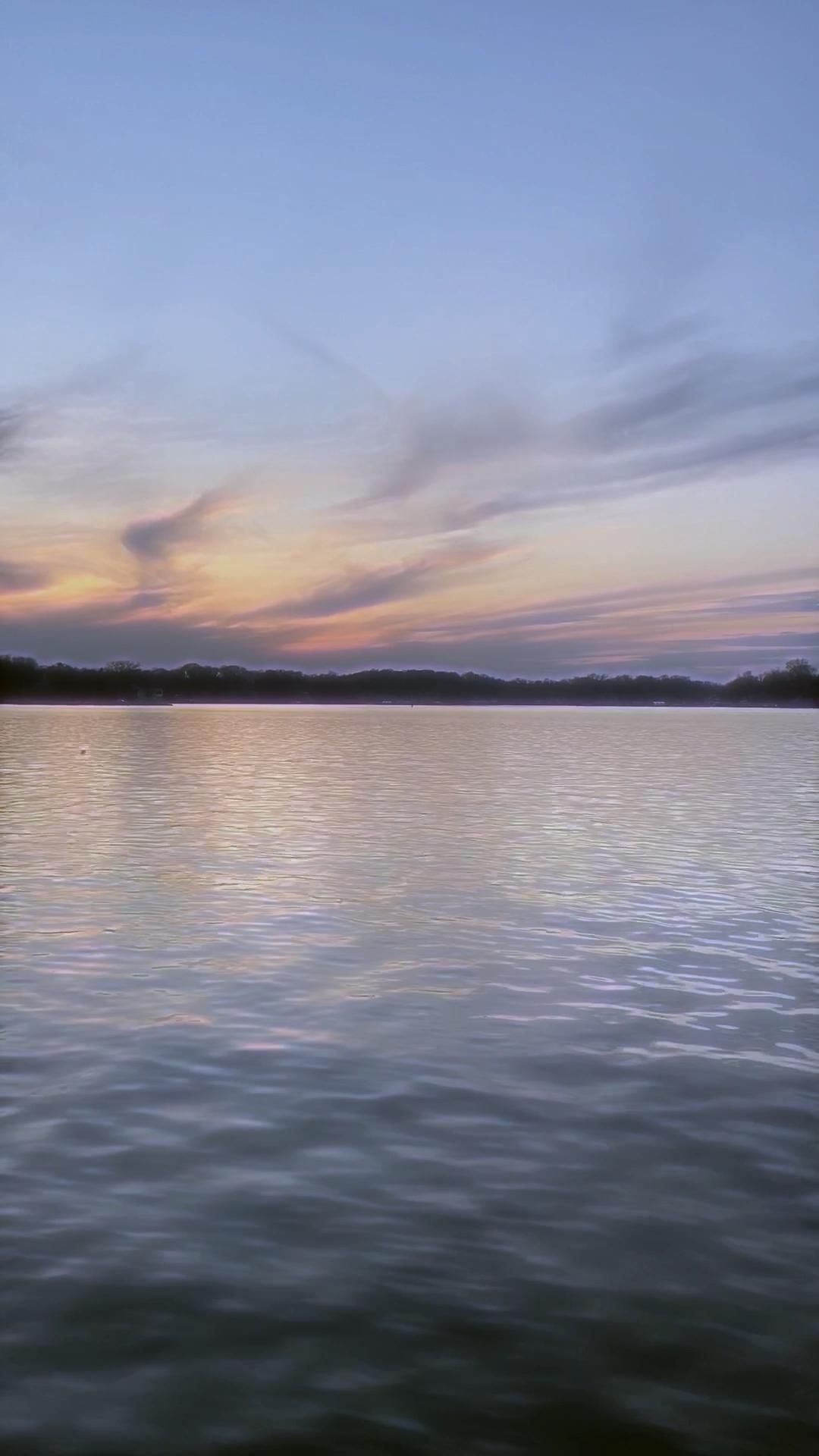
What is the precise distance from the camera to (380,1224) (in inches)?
413

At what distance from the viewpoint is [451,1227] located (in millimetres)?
10453

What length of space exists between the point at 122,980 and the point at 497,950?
6.73m

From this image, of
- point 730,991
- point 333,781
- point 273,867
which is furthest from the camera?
point 333,781

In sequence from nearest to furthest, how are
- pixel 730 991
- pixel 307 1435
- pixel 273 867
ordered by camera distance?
pixel 307 1435, pixel 730 991, pixel 273 867

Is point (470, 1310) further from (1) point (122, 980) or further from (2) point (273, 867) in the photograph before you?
(2) point (273, 867)

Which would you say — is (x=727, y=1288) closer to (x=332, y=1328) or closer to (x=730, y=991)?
(x=332, y=1328)

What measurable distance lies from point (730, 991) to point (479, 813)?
1137 inches

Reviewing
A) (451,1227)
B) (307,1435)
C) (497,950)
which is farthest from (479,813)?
(307,1435)

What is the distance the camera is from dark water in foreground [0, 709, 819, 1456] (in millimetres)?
7957

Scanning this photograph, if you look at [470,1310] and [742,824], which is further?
[742,824]

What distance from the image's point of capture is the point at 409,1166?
1184 centimetres


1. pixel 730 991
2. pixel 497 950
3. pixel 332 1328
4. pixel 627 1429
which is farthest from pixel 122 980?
pixel 627 1429

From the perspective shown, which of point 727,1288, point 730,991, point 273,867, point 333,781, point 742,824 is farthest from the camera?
point 333,781

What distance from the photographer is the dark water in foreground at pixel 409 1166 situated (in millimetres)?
7957
